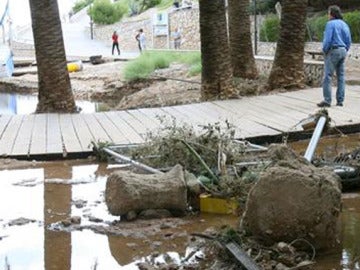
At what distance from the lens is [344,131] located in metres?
10.1

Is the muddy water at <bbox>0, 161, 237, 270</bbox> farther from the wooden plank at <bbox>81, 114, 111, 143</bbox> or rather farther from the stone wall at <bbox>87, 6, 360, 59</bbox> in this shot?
the stone wall at <bbox>87, 6, 360, 59</bbox>

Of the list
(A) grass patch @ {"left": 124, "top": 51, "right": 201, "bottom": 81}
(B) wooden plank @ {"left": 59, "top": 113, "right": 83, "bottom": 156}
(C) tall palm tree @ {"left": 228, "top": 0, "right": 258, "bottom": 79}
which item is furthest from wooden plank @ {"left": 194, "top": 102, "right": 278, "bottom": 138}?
(A) grass patch @ {"left": 124, "top": 51, "right": 201, "bottom": 81}

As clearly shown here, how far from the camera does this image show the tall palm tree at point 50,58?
13.0 metres

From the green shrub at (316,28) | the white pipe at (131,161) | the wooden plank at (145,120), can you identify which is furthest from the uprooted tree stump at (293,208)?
the green shrub at (316,28)

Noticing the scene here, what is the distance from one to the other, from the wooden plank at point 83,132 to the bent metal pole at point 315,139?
3191 mm

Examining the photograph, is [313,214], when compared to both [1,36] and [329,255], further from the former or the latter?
[1,36]

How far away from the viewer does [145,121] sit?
449 inches

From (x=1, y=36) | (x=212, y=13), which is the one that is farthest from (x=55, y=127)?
(x=1, y=36)

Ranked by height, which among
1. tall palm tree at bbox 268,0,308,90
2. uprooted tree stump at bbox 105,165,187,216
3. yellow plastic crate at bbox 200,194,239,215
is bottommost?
yellow plastic crate at bbox 200,194,239,215

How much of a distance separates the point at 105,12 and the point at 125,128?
55.8m

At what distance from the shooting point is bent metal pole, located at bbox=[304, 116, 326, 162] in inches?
250

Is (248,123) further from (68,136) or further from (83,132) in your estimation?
(68,136)

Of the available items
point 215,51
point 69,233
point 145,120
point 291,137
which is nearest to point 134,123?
point 145,120

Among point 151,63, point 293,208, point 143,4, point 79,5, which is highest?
point 79,5
